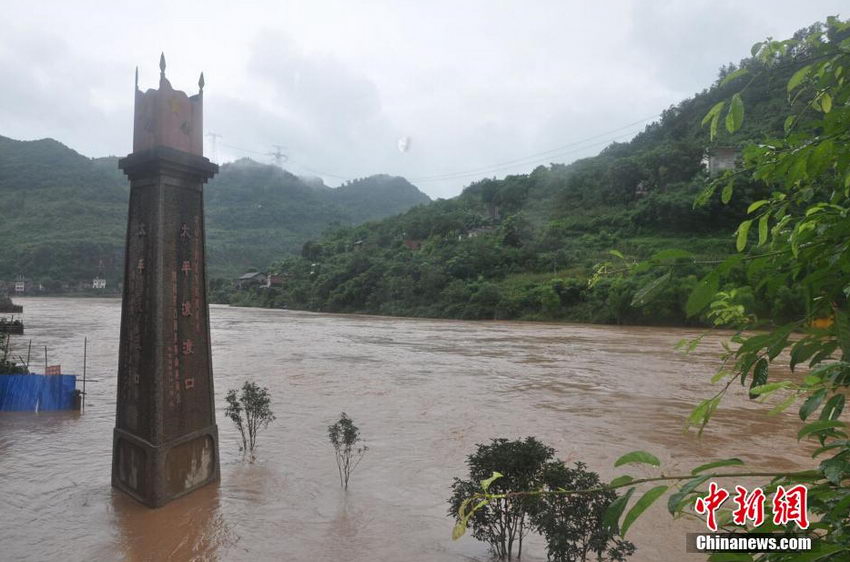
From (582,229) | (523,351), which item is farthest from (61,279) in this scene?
(523,351)

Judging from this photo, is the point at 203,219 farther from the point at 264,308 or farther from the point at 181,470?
the point at 264,308

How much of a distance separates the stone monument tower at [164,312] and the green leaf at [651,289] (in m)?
4.87

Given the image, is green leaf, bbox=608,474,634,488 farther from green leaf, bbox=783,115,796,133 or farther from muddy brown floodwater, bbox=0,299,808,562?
muddy brown floodwater, bbox=0,299,808,562

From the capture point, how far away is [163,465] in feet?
16.5

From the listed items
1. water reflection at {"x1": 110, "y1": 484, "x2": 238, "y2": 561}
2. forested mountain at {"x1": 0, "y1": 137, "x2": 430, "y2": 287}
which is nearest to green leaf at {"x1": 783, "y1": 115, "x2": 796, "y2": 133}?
water reflection at {"x1": 110, "y1": 484, "x2": 238, "y2": 561}

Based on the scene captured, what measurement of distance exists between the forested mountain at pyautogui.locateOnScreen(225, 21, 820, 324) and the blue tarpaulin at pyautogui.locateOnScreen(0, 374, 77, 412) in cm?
2555

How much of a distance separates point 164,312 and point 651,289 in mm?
4942

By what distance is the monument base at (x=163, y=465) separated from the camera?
500cm

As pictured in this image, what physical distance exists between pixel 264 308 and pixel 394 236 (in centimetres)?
1649

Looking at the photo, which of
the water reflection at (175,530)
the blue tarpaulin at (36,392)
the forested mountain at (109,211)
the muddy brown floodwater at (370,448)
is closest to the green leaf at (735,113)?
the muddy brown floodwater at (370,448)

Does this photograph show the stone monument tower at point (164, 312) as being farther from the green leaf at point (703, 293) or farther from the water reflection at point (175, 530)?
the green leaf at point (703, 293)

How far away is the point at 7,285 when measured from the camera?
5916 cm

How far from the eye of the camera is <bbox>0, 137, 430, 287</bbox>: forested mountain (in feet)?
217

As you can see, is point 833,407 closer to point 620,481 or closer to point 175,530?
point 620,481
